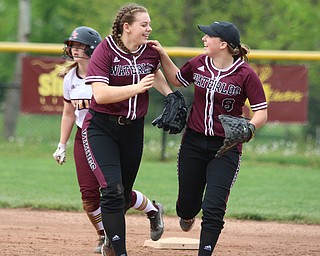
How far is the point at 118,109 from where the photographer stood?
5336 mm

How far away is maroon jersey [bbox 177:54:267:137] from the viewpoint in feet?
17.5

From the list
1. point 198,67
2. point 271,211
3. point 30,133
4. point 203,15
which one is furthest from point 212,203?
point 203,15

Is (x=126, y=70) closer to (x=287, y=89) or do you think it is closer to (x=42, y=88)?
(x=287, y=89)

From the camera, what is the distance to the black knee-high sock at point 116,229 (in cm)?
524

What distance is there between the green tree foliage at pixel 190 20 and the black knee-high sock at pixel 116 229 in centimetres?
1472

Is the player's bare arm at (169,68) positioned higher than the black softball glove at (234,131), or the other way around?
the player's bare arm at (169,68)

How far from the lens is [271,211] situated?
869 cm

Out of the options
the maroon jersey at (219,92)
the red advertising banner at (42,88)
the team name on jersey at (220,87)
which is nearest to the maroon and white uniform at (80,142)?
the maroon jersey at (219,92)

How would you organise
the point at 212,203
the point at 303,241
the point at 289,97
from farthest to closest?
the point at 289,97 < the point at 303,241 < the point at 212,203

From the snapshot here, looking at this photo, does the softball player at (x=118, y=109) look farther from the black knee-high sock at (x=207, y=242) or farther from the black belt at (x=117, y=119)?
the black knee-high sock at (x=207, y=242)

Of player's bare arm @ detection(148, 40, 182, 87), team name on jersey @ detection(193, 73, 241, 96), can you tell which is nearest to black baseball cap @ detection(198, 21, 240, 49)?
team name on jersey @ detection(193, 73, 241, 96)

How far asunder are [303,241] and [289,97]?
6491 millimetres

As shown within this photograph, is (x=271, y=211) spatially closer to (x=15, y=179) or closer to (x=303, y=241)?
(x=303, y=241)

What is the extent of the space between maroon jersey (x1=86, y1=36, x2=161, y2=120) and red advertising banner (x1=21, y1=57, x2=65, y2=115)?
26.9 feet
